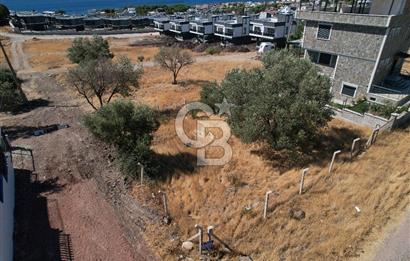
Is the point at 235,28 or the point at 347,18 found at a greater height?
the point at 347,18

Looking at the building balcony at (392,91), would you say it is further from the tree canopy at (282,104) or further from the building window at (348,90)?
the tree canopy at (282,104)

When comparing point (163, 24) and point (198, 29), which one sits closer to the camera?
point (198, 29)

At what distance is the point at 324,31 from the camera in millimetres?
Answer: 24172

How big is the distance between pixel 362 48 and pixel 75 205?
77.9 ft

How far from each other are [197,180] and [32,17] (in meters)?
109

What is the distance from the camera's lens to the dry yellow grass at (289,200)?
11.9m

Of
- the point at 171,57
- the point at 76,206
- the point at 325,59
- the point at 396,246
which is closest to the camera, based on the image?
the point at 396,246

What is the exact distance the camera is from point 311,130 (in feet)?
56.0

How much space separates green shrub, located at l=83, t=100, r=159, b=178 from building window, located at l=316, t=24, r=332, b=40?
16.9m

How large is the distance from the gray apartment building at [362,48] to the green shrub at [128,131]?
16.9m

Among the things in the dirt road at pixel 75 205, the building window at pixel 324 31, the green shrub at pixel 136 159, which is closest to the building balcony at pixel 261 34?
the building window at pixel 324 31

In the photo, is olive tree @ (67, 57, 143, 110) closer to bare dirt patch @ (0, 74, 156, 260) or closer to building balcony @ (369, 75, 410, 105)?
bare dirt patch @ (0, 74, 156, 260)

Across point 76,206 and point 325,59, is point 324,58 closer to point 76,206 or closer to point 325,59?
point 325,59

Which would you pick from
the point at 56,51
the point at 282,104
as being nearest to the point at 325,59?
the point at 282,104
